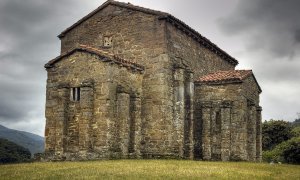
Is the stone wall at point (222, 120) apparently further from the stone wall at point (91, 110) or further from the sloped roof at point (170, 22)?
the stone wall at point (91, 110)

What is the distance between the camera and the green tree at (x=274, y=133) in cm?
4200

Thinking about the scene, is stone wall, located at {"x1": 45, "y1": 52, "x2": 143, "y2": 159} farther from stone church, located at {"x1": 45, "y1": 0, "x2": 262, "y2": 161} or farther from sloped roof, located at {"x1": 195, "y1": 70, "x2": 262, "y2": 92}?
sloped roof, located at {"x1": 195, "y1": 70, "x2": 262, "y2": 92}

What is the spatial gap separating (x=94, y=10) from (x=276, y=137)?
2679 cm

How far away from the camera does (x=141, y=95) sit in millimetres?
22500

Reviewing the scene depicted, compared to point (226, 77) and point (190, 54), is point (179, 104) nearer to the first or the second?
point (226, 77)

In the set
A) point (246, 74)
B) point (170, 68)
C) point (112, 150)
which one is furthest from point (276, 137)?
point (112, 150)

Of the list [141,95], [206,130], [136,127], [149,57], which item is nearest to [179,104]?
[141,95]

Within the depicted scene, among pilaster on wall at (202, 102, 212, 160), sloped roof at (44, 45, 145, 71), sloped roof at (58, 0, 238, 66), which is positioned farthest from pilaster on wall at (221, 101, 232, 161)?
sloped roof at (44, 45, 145, 71)

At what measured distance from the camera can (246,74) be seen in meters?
25.3

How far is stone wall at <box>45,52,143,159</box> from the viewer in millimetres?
19781

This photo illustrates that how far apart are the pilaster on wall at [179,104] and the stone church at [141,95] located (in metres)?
0.06

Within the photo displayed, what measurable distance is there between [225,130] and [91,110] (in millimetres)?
8596

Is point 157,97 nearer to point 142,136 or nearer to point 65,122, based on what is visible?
point 142,136

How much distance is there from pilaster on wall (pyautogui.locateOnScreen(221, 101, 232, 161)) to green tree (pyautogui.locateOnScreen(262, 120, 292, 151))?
20116mm
